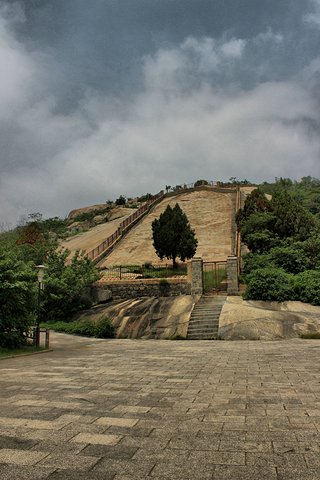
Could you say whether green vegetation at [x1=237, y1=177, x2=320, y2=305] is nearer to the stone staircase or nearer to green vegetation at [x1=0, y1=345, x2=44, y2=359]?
the stone staircase

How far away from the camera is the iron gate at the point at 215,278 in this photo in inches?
894

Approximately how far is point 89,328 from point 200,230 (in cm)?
2359

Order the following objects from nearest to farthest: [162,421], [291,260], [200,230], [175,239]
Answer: [162,421] < [291,260] < [175,239] < [200,230]

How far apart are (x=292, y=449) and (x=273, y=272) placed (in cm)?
1643

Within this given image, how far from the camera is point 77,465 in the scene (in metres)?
3.36

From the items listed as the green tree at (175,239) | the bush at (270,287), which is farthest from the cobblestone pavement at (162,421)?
the green tree at (175,239)

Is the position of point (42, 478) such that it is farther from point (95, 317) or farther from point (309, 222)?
point (309, 222)

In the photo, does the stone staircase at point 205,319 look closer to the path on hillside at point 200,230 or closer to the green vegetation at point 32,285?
the green vegetation at point 32,285

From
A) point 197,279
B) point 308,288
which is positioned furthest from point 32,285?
point 308,288

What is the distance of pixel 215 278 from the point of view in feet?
81.8

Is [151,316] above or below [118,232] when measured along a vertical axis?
below

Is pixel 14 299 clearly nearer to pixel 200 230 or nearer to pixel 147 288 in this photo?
pixel 147 288

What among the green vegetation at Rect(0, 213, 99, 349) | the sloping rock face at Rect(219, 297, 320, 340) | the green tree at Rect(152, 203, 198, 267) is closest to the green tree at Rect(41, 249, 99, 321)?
the green vegetation at Rect(0, 213, 99, 349)

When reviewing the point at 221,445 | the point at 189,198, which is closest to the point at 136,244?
the point at 189,198
